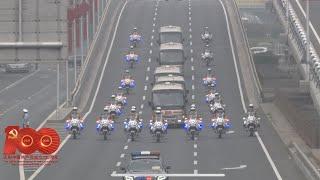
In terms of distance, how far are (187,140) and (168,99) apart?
7726 millimetres

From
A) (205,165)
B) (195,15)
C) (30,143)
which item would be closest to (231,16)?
(195,15)

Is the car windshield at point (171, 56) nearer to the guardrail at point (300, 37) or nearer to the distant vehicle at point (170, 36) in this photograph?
the distant vehicle at point (170, 36)

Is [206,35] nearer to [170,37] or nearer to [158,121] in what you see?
[170,37]

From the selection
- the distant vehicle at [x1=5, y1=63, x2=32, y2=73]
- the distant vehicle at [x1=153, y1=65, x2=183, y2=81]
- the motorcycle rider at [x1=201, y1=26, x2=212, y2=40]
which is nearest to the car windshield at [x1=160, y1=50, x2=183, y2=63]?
the distant vehicle at [x1=153, y1=65, x2=183, y2=81]

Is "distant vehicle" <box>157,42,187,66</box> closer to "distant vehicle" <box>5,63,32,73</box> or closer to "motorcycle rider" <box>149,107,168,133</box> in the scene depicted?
"motorcycle rider" <box>149,107,168,133</box>

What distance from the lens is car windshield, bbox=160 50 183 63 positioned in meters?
85.8

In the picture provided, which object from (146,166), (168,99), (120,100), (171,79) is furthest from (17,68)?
(146,166)

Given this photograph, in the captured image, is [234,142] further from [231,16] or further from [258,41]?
[258,41]

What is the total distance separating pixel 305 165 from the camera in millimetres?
46344

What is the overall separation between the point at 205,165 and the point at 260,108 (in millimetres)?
25623

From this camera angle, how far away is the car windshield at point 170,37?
93.4 m

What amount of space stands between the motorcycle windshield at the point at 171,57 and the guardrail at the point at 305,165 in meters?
33.1

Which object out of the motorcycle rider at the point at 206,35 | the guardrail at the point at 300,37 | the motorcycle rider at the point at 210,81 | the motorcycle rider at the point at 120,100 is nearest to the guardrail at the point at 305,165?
the guardrail at the point at 300,37

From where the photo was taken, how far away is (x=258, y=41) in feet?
429
